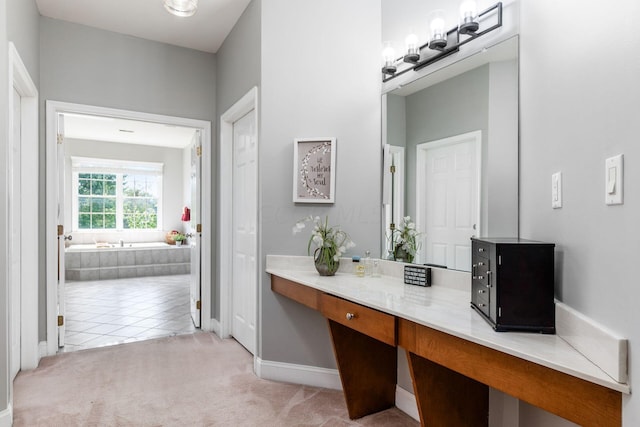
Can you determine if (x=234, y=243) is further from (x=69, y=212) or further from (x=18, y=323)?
(x=69, y=212)

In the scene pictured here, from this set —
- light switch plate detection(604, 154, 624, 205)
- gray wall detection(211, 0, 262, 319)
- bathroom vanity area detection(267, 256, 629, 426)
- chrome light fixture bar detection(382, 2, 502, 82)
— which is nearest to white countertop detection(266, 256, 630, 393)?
bathroom vanity area detection(267, 256, 629, 426)

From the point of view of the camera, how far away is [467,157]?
1.89 m

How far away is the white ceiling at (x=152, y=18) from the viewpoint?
9.62 ft

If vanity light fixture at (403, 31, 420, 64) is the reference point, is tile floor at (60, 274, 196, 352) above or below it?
below

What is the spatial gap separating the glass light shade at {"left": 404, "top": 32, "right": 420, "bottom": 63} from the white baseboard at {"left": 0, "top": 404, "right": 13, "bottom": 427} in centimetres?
284

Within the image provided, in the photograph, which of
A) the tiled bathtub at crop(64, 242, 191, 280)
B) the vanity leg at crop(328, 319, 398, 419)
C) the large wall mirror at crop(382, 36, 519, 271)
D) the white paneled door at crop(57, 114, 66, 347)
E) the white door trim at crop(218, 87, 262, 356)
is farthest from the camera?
the tiled bathtub at crop(64, 242, 191, 280)

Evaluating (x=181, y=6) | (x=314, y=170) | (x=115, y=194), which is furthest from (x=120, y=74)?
(x=115, y=194)

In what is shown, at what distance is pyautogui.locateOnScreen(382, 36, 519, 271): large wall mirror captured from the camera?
5.61ft

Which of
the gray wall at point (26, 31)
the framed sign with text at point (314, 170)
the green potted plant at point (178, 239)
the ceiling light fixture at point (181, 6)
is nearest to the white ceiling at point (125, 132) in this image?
the green potted plant at point (178, 239)

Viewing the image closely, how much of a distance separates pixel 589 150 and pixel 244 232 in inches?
104

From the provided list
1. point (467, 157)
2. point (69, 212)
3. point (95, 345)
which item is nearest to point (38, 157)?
point (95, 345)

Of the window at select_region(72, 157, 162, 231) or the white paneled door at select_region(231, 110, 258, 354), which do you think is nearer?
the white paneled door at select_region(231, 110, 258, 354)

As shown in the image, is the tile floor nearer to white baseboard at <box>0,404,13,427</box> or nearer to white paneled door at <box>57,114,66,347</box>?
white paneled door at <box>57,114,66,347</box>

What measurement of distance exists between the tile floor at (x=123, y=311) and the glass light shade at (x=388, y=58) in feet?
9.62
